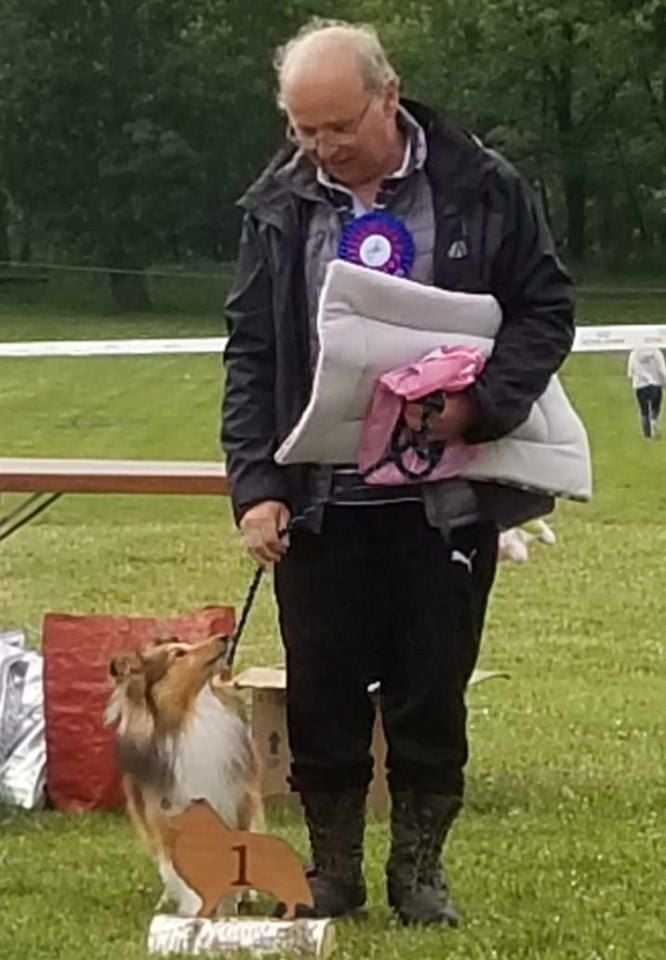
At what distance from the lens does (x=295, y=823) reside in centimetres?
511

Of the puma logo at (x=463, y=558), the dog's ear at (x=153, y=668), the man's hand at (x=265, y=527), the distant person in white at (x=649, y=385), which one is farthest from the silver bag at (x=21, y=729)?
the distant person in white at (x=649, y=385)

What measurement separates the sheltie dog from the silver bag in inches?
41.0

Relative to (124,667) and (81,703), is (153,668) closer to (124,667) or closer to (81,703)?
(124,667)

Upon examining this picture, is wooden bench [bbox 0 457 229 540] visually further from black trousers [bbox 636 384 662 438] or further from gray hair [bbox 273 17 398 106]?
black trousers [bbox 636 384 662 438]

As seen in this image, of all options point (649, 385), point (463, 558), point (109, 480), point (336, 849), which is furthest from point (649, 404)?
point (463, 558)

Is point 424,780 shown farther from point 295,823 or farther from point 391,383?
point 295,823

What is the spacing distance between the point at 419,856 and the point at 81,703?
4.56ft

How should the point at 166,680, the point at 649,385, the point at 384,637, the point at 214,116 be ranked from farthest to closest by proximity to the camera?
the point at 214,116, the point at 649,385, the point at 166,680, the point at 384,637

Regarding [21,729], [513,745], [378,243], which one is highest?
[378,243]

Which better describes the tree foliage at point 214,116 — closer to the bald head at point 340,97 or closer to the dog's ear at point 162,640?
the dog's ear at point 162,640

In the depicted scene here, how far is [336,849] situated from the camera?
13.4 feet

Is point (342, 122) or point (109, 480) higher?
point (342, 122)

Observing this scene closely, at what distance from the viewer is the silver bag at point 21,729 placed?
16.9 ft

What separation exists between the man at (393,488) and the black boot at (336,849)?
0.04m
